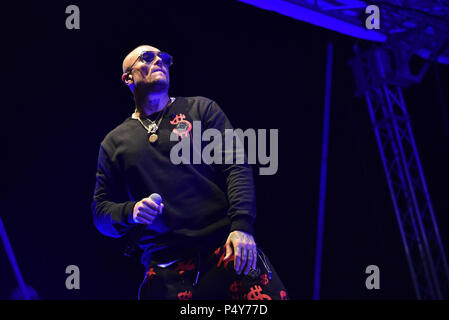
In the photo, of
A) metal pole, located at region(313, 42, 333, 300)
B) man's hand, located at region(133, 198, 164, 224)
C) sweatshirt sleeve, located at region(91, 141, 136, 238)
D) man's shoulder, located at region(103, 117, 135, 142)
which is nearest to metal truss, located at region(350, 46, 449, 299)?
metal pole, located at region(313, 42, 333, 300)

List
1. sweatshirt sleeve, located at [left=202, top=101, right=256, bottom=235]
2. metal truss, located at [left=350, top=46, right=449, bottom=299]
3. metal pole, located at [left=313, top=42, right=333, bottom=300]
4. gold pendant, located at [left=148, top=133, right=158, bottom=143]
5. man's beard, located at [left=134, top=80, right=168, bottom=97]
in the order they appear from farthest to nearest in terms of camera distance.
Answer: metal pole, located at [left=313, top=42, right=333, bottom=300]
metal truss, located at [left=350, top=46, right=449, bottom=299]
man's beard, located at [left=134, top=80, right=168, bottom=97]
gold pendant, located at [left=148, top=133, right=158, bottom=143]
sweatshirt sleeve, located at [left=202, top=101, right=256, bottom=235]

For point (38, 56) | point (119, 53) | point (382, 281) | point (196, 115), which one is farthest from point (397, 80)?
point (38, 56)

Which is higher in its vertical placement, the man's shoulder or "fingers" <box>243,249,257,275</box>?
the man's shoulder

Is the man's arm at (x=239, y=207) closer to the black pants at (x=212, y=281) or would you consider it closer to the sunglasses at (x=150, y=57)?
the black pants at (x=212, y=281)

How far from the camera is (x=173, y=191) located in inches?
72.4

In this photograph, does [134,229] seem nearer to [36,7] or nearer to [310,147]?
[36,7]

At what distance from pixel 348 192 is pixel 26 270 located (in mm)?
3486

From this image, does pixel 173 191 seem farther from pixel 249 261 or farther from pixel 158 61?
pixel 158 61

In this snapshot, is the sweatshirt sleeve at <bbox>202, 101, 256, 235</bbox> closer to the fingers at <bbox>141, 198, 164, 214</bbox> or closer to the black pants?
the black pants

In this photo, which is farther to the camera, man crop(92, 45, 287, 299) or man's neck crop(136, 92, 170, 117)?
man's neck crop(136, 92, 170, 117)

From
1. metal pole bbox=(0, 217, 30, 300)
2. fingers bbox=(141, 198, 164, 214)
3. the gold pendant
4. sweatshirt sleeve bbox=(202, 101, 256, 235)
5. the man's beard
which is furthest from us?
metal pole bbox=(0, 217, 30, 300)

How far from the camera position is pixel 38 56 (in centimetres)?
365

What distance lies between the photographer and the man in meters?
1.72

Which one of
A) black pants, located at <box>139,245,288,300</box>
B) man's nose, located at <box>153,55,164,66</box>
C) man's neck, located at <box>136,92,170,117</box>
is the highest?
man's nose, located at <box>153,55,164,66</box>
